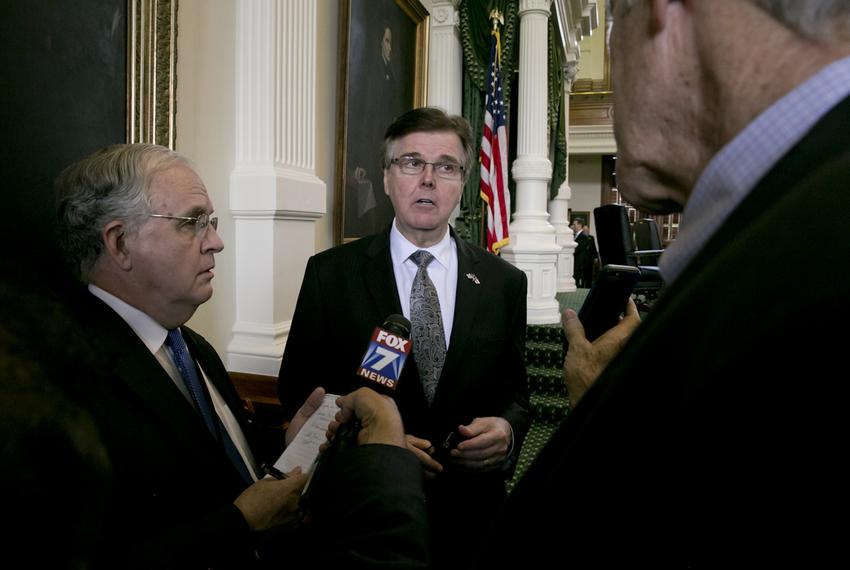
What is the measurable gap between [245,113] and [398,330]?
5.98 ft

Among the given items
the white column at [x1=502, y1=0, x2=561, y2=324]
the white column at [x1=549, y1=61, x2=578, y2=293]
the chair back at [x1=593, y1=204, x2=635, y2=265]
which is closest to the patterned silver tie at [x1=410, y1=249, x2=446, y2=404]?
the white column at [x1=502, y1=0, x2=561, y2=324]

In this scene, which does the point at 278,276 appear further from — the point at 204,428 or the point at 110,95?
the point at 204,428

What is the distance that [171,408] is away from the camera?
1180 mm

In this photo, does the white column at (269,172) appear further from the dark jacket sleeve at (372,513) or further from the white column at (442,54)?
the white column at (442,54)

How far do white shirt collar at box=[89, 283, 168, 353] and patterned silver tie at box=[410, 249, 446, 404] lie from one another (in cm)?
80

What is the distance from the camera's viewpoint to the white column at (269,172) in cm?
271

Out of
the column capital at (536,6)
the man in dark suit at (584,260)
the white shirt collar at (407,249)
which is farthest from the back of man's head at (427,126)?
the man in dark suit at (584,260)

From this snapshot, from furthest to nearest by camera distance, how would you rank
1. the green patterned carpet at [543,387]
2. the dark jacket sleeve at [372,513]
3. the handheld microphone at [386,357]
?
the green patterned carpet at [543,387], the handheld microphone at [386,357], the dark jacket sleeve at [372,513]

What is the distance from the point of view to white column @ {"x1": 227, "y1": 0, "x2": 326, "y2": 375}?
271cm

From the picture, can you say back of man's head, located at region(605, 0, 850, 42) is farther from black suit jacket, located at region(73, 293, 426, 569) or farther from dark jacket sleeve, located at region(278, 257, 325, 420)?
dark jacket sleeve, located at region(278, 257, 325, 420)

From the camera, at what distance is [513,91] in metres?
8.00

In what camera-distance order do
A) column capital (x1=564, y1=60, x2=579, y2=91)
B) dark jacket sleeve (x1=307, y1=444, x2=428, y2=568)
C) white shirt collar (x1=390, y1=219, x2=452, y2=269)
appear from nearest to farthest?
dark jacket sleeve (x1=307, y1=444, x2=428, y2=568), white shirt collar (x1=390, y1=219, x2=452, y2=269), column capital (x1=564, y1=60, x2=579, y2=91)

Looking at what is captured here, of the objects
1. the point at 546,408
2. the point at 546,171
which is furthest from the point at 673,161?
the point at 546,171

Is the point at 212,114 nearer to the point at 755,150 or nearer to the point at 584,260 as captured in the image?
the point at 755,150
